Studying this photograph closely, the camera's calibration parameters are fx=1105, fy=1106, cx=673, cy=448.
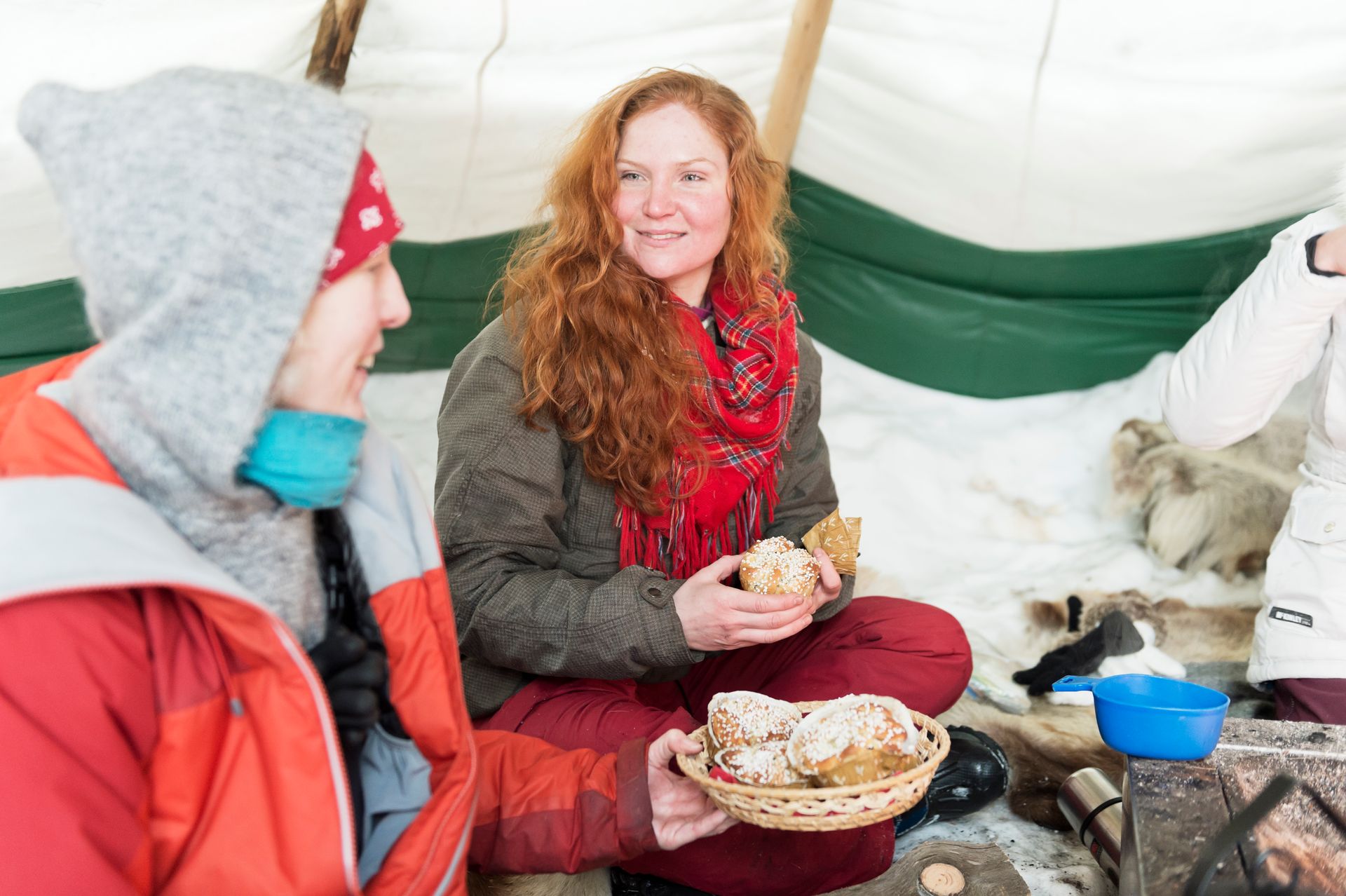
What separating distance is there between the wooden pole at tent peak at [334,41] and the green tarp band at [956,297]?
71 centimetres

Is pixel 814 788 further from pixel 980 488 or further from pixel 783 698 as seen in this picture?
pixel 980 488

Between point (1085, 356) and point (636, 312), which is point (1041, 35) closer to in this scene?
point (1085, 356)

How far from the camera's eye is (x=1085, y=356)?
373 cm

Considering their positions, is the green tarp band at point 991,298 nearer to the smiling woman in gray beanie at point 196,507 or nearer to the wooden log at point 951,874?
the wooden log at point 951,874

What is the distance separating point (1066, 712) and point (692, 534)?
1.00 metres

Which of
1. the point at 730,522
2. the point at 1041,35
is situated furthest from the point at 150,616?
the point at 1041,35

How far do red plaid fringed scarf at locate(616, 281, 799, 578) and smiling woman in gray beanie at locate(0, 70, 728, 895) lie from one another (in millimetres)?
853

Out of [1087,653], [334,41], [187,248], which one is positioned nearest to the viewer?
[187,248]

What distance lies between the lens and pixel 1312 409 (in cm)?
205

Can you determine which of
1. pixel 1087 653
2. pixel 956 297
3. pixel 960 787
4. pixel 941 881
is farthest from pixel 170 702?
pixel 956 297

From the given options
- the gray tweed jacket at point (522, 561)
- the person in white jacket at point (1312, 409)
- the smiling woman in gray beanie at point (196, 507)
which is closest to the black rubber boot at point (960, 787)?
the person in white jacket at point (1312, 409)

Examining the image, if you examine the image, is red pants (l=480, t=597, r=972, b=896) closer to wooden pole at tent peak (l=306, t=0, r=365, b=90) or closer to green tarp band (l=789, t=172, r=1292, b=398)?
wooden pole at tent peak (l=306, t=0, r=365, b=90)

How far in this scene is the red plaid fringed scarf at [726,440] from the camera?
196 cm

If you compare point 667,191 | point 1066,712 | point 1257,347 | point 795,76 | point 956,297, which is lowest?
point 1066,712
